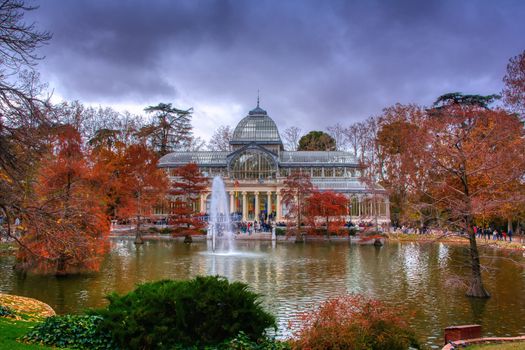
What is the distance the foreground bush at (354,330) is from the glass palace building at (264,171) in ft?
158

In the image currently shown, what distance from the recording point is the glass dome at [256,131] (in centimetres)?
6588

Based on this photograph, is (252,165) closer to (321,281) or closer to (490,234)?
(490,234)

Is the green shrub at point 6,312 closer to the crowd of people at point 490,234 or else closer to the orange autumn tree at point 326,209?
the orange autumn tree at point 326,209

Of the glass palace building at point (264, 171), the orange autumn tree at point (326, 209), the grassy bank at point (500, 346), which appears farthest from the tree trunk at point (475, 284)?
the glass palace building at point (264, 171)

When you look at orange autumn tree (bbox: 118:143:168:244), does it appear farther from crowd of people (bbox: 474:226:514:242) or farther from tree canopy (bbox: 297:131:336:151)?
tree canopy (bbox: 297:131:336:151)

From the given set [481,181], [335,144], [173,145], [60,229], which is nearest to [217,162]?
[173,145]

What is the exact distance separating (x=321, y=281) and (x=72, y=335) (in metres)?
13.8

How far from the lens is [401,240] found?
46719mm

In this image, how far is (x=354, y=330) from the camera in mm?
8688

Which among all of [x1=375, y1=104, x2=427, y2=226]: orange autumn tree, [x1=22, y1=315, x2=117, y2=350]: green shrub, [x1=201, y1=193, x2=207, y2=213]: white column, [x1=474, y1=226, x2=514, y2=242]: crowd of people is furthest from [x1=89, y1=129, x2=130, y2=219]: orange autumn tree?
[x1=474, y1=226, x2=514, y2=242]: crowd of people

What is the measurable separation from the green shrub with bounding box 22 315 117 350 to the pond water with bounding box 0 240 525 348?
542cm

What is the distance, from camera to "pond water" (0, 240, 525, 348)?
1546cm

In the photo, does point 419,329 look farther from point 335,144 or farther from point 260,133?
point 335,144

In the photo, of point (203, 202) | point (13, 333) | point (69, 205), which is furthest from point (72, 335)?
point (203, 202)
